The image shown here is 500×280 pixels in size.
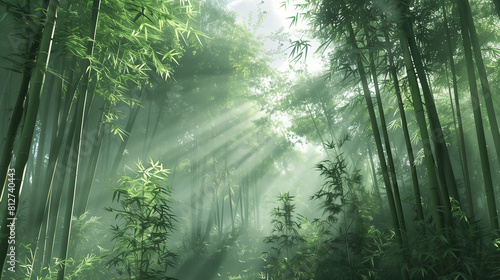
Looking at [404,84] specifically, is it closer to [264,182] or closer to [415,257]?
[415,257]

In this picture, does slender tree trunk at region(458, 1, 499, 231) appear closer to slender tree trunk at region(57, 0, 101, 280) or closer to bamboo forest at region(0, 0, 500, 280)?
bamboo forest at region(0, 0, 500, 280)

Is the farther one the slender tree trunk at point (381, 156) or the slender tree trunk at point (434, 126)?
the slender tree trunk at point (381, 156)

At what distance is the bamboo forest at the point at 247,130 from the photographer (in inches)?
82.2

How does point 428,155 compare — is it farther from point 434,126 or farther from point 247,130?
point 247,130

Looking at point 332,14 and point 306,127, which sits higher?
point 306,127

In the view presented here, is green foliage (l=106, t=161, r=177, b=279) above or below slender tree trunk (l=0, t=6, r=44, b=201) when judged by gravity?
below

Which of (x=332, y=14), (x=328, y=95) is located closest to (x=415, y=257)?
(x=332, y=14)

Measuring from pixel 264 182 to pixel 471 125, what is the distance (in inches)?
431

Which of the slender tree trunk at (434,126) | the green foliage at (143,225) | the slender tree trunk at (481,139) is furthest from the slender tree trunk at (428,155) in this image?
the green foliage at (143,225)

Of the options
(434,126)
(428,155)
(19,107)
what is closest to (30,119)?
(19,107)

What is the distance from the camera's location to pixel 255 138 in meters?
10.3

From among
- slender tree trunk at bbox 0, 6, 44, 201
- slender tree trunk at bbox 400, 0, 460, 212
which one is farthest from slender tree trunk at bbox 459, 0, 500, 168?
slender tree trunk at bbox 0, 6, 44, 201

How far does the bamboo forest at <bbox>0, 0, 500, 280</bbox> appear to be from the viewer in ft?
6.85

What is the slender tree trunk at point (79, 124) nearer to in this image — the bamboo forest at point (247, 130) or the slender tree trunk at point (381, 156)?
the bamboo forest at point (247, 130)
